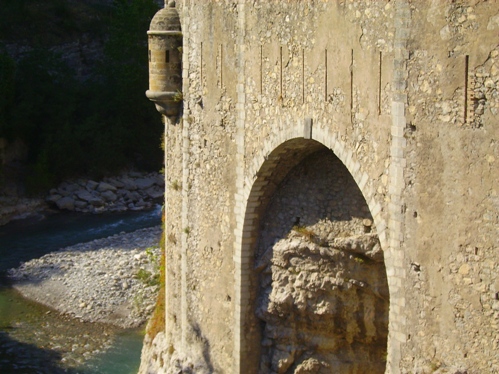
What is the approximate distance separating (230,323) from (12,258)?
13864 millimetres

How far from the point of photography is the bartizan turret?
46.0 ft

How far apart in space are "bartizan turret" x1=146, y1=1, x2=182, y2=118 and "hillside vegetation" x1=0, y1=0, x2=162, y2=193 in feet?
60.6

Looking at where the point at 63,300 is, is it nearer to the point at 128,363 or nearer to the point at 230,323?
the point at 128,363

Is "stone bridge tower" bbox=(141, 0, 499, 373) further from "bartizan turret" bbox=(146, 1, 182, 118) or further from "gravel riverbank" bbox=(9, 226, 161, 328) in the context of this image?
"gravel riverbank" bbox=(9, 226, 161, 328)

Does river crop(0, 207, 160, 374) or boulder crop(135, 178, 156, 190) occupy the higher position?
boulder crop(135, 178, 156, 190)

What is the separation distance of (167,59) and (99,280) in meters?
10.3

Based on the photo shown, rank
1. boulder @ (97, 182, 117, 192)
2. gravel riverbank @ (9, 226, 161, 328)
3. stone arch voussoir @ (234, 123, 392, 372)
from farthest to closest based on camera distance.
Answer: boulder @ (97, 182, 117, 192)
gravel riverbank @ (9, 226, 161, 328)
stone arch voussoir @ (234, 123, 392, 372)

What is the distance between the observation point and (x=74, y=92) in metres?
35.0

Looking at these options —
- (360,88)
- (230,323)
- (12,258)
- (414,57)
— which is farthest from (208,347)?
(12,258)

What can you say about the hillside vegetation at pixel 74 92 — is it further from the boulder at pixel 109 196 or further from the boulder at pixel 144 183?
the boulder at pixel 109 196

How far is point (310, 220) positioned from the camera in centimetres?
1202

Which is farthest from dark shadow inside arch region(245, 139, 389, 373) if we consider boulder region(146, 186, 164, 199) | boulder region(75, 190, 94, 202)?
boulder region(146, 186, 164, 199)

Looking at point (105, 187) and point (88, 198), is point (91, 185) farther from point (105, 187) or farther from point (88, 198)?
point (88, 198)

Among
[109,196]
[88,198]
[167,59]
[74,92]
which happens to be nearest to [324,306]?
[167,59]
